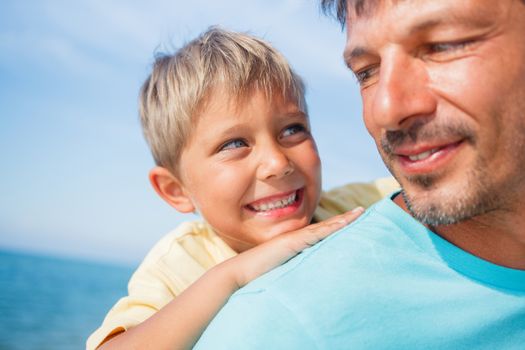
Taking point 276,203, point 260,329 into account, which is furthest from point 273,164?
point 260,329

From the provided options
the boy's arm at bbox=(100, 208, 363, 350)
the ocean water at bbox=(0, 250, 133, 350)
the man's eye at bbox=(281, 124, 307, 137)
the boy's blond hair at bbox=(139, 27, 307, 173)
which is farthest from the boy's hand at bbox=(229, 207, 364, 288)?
the ocean water at bbox=(0, 250, 133, 350)

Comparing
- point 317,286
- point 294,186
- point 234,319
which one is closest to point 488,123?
point 317,286

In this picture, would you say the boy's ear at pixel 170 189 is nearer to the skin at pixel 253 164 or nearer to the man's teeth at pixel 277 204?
the skin at pixel 253 164

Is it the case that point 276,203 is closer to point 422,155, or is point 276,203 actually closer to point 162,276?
point 162,276

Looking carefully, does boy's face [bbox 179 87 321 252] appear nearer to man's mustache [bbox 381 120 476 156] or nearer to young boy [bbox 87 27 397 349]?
young boy [bbox 87 27 397 349]

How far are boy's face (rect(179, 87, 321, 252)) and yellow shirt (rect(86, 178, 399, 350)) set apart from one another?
0.18m

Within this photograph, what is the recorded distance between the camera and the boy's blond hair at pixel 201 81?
3.18 meters

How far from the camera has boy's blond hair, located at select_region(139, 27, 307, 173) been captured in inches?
125

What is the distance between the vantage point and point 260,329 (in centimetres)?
158

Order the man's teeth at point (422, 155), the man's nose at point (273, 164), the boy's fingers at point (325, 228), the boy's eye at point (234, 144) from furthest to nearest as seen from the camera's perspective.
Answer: the boy's eye at point (234, 144), the man's nose at point (273, 164), the boy's fingers at point (325, 228), the man's teeth at point (422, 155)

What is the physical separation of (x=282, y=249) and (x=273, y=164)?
0.65m

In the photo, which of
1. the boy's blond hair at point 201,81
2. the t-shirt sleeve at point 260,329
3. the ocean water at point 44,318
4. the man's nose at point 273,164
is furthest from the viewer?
the ocean water at point 44,318

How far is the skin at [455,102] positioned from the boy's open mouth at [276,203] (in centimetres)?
122

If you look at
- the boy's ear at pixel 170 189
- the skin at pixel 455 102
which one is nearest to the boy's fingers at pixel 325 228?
the skin at pixel 455 102
